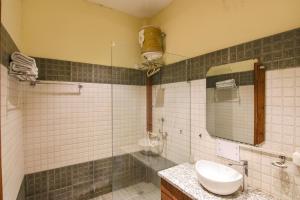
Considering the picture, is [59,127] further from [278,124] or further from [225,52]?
[278,124]

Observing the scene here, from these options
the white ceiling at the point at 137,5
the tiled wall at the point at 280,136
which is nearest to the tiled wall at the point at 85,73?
the white ceiling at the point at 137,5

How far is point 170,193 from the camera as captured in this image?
157 cm

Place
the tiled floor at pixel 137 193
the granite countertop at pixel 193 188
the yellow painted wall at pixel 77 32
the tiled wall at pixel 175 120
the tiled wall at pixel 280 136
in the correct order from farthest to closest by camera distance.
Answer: the tiled floor at pixel 137 193 → the tiled wall at pixel 175 120 → the yellow painted wall at pixel 77 32 → the granite countertop at pixel 193 188 → the tiled wall at pixel 280 136

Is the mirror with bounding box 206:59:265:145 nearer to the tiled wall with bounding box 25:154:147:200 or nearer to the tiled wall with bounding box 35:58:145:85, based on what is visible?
the tiled wall with bounding box 35:58:145:85

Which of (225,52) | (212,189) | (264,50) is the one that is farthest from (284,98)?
(212,189)

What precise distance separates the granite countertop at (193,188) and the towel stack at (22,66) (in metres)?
1.63

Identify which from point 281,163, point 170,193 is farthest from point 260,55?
point 170,193

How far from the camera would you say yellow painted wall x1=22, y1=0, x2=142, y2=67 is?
Answer: 193cm

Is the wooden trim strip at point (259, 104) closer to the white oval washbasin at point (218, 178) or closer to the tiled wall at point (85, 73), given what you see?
the white oval washbasin at point (218, 178)

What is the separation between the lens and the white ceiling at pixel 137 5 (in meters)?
2.30

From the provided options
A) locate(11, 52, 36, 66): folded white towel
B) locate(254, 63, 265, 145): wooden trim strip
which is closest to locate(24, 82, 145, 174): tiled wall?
locate(11, 52, 36, 66): folded white towel

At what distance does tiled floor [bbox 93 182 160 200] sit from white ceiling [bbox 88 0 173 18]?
2669mm

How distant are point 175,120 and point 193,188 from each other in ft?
3.18

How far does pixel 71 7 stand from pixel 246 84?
2334mm
